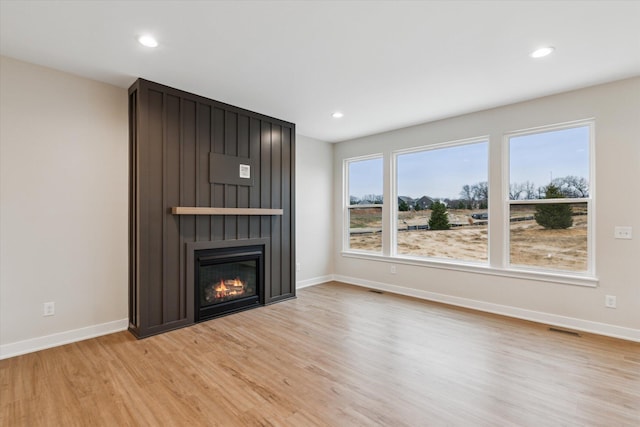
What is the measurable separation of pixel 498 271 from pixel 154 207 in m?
4.21

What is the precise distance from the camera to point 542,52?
8.67 ft

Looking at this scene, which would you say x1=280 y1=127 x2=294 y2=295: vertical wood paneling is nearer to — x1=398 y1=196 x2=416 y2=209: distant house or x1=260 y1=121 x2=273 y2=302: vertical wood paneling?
x1=260 y1=121 x2=273 y2=302: vertical wood paneling

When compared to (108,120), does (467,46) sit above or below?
above

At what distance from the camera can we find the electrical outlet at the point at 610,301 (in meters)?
3.21

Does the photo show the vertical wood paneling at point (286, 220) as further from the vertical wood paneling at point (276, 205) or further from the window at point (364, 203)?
the window at point (364, 203)

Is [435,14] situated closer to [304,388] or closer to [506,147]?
[506,147]

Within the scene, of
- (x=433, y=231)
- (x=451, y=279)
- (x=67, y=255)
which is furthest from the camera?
(x=433, y=231)

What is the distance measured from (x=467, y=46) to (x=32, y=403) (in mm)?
4182

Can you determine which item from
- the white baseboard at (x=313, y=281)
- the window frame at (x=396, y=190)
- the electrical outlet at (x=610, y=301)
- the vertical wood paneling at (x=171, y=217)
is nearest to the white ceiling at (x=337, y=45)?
the vertical wood paneling at (x=171, y=217)

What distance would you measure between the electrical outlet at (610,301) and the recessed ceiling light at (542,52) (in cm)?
257

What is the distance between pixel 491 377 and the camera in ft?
7.89

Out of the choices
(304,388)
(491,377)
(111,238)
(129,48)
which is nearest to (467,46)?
(491,377)

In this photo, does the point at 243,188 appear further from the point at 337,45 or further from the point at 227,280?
the point at 337,45

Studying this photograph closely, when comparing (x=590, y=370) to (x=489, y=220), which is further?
(x=489, y=220)
